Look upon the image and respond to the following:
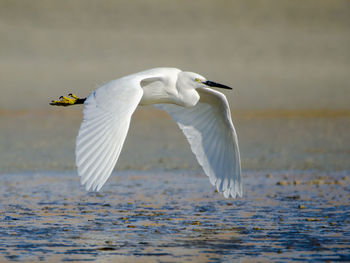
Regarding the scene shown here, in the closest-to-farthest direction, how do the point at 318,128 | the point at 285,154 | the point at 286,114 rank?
the point at 285,154 → the point at 318,128 → the point at 286,114

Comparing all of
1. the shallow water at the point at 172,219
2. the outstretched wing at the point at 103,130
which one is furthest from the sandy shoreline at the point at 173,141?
the outstretched wing at the point at 103,130

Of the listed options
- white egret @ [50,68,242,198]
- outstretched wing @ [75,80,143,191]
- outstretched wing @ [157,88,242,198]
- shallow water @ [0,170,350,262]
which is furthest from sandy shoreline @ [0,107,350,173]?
outstretched wing @ [75,80,143,191]

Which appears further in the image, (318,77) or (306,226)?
(318,77)

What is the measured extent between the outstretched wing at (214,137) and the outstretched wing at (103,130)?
1.81m

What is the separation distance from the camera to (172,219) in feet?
27.5

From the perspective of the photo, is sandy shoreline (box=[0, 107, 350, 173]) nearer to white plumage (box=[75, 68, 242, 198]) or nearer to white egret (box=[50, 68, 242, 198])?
white egret (box=[50, 68, 242, 198])

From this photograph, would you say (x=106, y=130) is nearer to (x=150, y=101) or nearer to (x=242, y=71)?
(x=150, y=101)

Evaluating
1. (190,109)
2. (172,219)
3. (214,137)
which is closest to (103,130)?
(172,219)

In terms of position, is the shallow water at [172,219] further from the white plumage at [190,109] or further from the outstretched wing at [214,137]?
the white plumage at [190,109]

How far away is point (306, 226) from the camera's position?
26.3 ft

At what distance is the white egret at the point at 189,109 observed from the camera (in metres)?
7.00

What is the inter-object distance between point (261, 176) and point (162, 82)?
3856 millimetres

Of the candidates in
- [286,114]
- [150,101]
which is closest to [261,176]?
[150,101]

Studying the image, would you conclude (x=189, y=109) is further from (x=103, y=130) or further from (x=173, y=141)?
(x=173, y=141)
